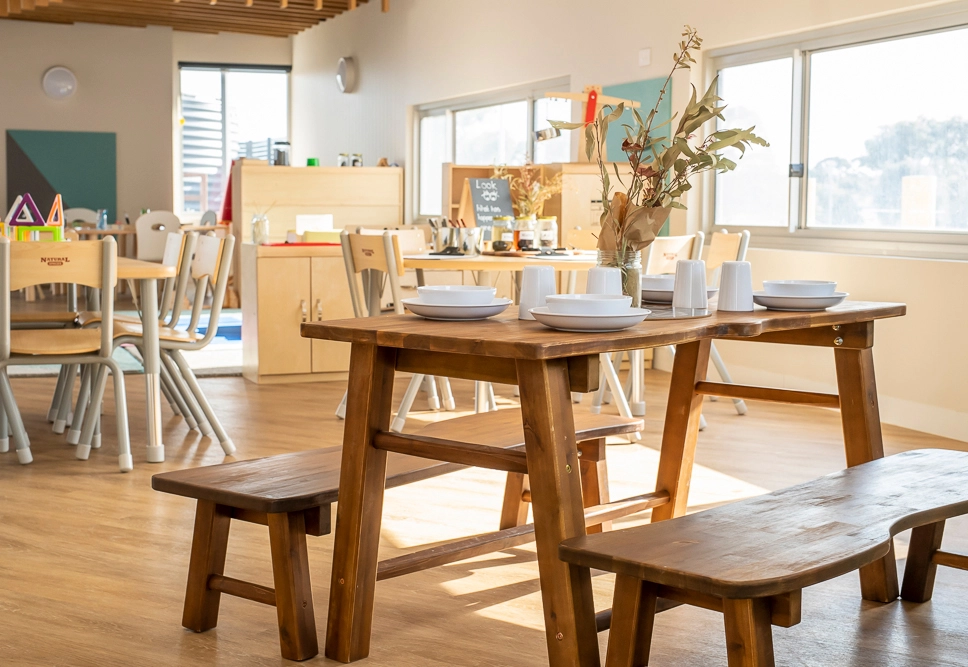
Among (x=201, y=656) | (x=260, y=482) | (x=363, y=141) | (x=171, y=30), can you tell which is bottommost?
(x=201, y=656)

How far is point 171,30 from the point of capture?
41.8ft

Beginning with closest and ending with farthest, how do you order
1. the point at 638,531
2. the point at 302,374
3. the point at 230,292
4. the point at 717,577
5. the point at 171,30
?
the point at 717,577, the point at 638,531, the point at 302,374, the point at 230,292, the point at 171,30

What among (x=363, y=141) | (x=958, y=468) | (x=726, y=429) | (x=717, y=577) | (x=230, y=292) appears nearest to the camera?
(x=717, y=577)

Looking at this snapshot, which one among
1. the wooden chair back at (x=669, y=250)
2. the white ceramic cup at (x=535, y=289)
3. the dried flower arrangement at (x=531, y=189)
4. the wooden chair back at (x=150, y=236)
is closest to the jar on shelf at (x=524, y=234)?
the dried flower arrangement at (x=531, y=189)

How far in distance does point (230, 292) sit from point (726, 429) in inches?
239

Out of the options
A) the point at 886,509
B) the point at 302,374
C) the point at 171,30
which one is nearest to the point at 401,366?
the point at 886,509

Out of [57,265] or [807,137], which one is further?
[807,137]

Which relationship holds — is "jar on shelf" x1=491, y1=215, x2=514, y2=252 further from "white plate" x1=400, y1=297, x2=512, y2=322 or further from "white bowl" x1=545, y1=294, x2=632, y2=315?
"white bowl" x1=545, y1=294, x2=632, y2=315

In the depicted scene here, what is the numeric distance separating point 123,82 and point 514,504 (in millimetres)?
11078

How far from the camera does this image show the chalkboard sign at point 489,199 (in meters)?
6.00

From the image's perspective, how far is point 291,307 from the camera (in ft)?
19.2

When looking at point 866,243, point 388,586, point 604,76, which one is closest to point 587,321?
point 388,586

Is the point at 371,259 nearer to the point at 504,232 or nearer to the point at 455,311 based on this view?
the point at 504,232

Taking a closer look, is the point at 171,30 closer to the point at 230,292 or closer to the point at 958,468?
the point at 230,292
